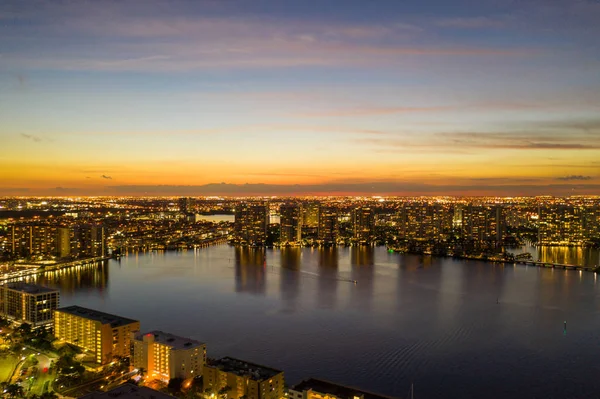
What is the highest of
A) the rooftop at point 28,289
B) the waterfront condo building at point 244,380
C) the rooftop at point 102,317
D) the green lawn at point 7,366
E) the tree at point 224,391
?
the rooftop at point 28,289

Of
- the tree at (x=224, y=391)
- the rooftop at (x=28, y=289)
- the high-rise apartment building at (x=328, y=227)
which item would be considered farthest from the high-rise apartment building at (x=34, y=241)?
the tree at (x=224, y=391)

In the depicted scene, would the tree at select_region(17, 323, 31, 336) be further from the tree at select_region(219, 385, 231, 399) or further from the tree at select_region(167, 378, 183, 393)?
the tree at select_region(219, 385, 231, 399)

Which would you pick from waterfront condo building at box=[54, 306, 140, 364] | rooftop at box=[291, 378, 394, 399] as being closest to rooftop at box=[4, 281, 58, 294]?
waterfront condo building at box=[54, 306, 140, 364]

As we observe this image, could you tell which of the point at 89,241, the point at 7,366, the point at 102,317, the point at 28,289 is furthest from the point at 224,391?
the point at 89,241

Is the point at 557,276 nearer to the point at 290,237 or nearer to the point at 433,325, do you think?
the point at 433,325

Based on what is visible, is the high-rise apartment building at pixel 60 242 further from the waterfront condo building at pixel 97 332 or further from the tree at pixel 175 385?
the tree at pixel 175 385

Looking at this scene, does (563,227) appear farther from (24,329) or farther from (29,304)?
(24,329)

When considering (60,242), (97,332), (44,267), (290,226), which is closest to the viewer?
(97,332)
